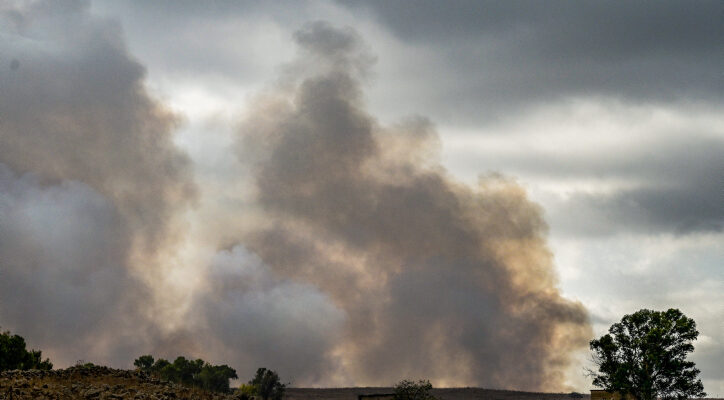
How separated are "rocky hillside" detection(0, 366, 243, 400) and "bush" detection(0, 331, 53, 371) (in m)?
33.8

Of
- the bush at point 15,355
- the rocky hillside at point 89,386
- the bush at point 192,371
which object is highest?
the bush at point 192,371

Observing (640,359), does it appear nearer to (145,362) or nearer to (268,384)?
(268,384)

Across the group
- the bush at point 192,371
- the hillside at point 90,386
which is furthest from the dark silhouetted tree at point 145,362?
the hillside at point 90,386

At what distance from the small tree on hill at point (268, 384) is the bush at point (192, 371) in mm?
11410

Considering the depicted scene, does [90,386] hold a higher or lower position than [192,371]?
A: lower

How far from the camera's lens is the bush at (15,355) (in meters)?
83.7

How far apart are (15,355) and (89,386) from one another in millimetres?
41566

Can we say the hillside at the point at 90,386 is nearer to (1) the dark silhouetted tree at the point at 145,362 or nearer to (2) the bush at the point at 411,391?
(2) the bush at the point at 411,391

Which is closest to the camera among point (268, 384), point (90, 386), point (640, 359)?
point (90, 386)

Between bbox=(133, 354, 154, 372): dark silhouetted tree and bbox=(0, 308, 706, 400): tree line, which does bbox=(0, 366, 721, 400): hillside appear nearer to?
bbox=(0, 308, 706, 400): tree line

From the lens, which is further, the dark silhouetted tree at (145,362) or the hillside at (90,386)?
the dark silhouetted tree at (145,362)

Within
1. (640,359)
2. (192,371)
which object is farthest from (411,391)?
(192,371)

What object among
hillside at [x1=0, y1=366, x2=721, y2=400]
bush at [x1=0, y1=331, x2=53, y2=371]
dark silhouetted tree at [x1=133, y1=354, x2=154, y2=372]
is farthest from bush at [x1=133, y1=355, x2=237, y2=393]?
hillside at [x1=0, y1=366, x2=721, y2=400]

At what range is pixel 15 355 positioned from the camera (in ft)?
279
